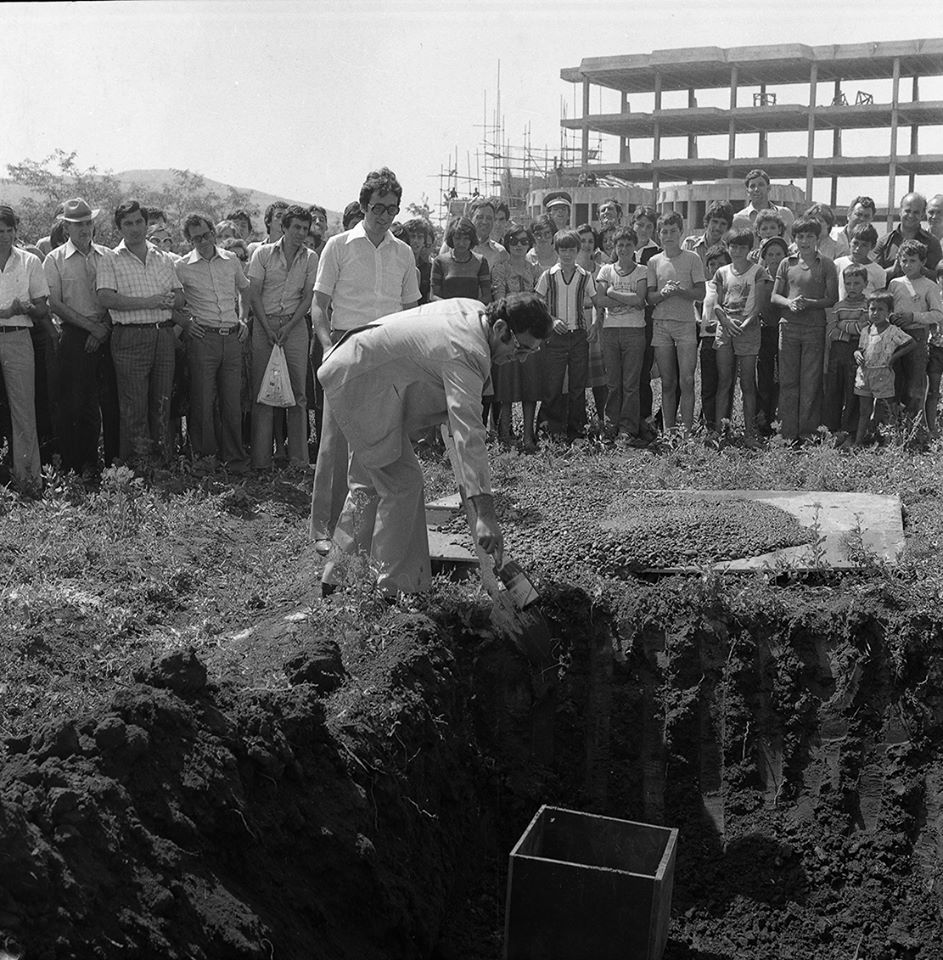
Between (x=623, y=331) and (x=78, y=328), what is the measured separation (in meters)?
4.50

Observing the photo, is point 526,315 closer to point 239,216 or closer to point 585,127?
point 239,216

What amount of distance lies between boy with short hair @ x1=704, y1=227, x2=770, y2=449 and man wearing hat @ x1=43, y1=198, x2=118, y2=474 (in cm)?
503

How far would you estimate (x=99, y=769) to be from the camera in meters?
3.85

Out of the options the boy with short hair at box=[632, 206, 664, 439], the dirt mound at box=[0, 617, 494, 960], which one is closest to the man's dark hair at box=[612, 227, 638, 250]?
the boy with short hair at box=[632, 206, 664, 439]

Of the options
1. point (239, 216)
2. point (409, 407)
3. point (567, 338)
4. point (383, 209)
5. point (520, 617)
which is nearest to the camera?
point (520, 617)

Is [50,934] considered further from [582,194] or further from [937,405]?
[582,194]

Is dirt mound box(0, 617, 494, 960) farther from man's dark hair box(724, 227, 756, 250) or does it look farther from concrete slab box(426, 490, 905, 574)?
man's dark hair box(724, 227, 756, 250)

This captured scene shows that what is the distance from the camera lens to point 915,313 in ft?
32.1

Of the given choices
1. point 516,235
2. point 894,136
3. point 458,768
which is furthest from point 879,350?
point 894,136

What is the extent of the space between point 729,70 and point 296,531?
43.1 m

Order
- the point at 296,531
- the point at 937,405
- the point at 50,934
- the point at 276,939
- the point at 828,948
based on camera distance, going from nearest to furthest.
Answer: the point at 50,934 → the point at 276,939 → the point at 828,948 → the point at 296,531 → the point at 937,405

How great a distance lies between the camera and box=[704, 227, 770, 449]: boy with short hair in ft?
33.4

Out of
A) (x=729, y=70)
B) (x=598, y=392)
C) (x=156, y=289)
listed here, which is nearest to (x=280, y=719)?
(x=156, y=289)

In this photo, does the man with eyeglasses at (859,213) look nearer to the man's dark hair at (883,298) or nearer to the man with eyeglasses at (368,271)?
the man's dark hair at (883,298)
